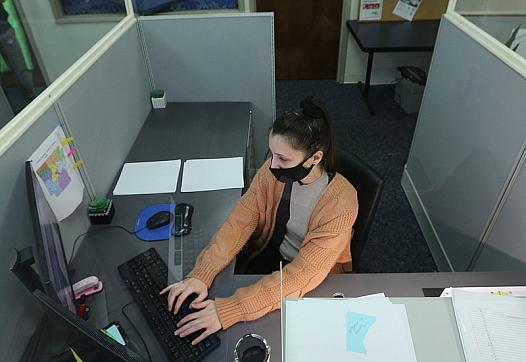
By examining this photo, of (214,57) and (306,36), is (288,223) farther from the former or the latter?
(306,36)

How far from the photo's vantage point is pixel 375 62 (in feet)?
12.0

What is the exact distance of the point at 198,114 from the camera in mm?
1954

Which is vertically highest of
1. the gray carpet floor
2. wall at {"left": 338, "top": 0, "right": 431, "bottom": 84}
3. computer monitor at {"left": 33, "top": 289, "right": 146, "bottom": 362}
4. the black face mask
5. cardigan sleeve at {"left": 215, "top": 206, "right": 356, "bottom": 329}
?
computer monitor at {"left": 33, "top": 289, "right": 146, "bottom": 362}

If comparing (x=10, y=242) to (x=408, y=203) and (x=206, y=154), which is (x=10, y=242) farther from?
(x=408, y=203)

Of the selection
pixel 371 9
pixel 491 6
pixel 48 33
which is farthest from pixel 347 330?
pixel 371 9

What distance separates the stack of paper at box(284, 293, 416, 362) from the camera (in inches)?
31.9

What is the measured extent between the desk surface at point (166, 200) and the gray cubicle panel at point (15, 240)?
6.1 inches

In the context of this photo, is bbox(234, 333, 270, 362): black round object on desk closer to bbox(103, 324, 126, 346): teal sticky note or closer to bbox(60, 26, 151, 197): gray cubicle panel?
bbox(103, 324, 126, 346): teal sticky note

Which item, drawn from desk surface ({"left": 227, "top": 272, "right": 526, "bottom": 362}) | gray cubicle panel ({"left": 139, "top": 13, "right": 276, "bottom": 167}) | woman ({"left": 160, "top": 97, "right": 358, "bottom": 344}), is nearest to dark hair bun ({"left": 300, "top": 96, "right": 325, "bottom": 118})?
woman ({"left": 160, "top": 97, "right": 358, "bottom": 344})

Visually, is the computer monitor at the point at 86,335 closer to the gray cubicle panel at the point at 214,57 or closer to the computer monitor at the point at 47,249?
the computer monitor at the point at 47,249

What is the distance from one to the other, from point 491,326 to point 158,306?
81 cm

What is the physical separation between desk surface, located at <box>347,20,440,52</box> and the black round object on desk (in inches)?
102

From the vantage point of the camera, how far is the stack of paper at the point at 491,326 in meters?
0.80

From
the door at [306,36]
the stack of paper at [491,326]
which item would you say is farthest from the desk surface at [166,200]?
the door at [306,36]
